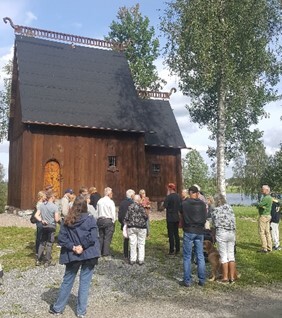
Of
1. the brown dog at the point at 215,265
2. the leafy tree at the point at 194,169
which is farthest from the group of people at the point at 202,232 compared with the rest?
the leafy tree at the point at 194,169

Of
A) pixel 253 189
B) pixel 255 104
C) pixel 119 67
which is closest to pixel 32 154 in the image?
pixel 119 67

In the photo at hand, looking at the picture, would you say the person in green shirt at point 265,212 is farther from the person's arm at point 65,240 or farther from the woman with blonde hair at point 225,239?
the person's arm at point 65,240

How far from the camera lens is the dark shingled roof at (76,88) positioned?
22953mm

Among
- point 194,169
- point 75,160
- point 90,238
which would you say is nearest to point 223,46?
point 75,160

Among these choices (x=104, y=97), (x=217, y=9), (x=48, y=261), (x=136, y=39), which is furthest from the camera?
(x=136, y=39)

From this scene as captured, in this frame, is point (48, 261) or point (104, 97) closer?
point (48, 261)

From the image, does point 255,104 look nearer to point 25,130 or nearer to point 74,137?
point 74,137

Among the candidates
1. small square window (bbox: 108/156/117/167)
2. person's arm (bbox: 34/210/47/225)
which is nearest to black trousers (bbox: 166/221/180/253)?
person's arm (bbox: 34/210/47/225)

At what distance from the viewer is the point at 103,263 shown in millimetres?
11859

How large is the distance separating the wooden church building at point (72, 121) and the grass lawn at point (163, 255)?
5472 millimetres

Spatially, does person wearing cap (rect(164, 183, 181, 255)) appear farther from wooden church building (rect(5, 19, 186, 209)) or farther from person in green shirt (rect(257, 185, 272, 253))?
wooden church building (rect(5, 19, 186, 209))

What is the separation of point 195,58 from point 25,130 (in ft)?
31.4

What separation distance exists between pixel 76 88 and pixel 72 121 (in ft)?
9.10

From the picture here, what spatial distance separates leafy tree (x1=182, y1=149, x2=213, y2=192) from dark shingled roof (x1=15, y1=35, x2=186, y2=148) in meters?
28.1
